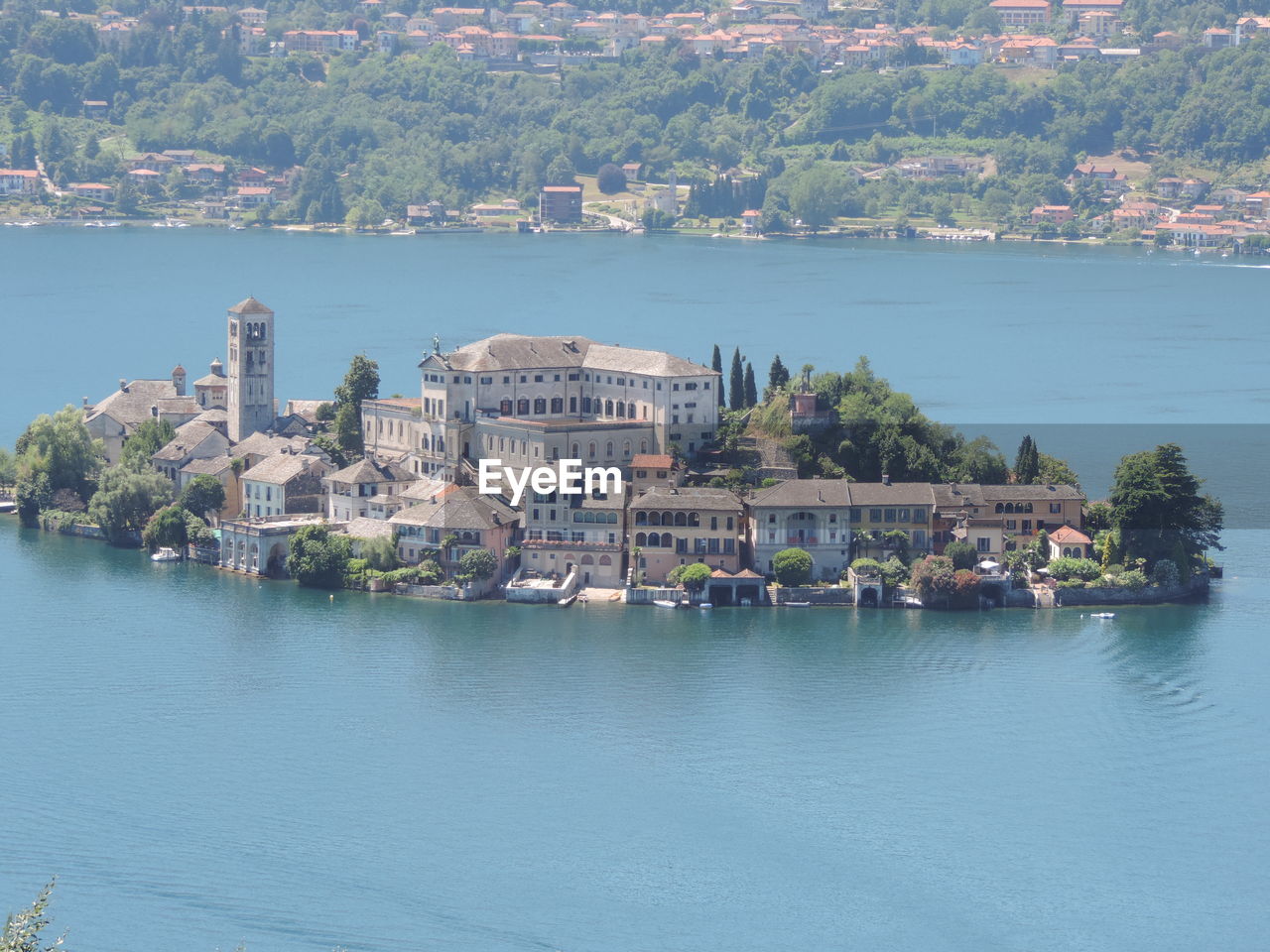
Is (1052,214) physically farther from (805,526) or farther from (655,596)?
(655,596)

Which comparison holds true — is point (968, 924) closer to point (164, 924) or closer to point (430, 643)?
point (164, 924)

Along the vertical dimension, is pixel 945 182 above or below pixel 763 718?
above

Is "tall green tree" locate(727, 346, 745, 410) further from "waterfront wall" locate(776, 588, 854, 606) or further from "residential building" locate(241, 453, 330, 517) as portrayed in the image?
"residential building" locate(241, 453, 330, 517)

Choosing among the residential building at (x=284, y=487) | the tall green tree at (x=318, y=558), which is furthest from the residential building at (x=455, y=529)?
the residential building at (x=284, y=487)

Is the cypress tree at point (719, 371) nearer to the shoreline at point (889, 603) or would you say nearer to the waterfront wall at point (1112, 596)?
the shoreline at point (889, 603)

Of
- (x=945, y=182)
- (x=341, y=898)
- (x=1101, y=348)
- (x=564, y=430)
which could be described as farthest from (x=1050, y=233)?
(x=341, y=898)

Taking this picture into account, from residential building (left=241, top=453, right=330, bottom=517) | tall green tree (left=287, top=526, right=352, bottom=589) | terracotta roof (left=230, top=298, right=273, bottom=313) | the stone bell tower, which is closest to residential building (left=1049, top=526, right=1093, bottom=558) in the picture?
tall green tree (left=287, top=526, right=352, bottom=589)
